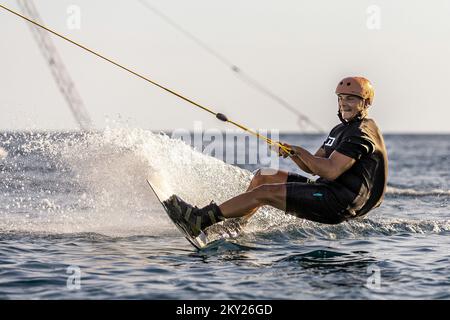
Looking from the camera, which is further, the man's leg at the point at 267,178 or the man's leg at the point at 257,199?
the man's leg at the point at 267,178

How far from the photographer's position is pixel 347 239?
35.2 ft

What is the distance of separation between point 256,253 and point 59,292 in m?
2.74

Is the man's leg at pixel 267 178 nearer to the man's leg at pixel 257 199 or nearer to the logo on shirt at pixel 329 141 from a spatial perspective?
the man's leg at pixel 257 199

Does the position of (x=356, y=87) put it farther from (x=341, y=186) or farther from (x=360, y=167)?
(x=341, y=186)

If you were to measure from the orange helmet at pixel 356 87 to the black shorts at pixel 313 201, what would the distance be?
3.70 ft

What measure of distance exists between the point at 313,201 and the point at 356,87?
4.66 ft

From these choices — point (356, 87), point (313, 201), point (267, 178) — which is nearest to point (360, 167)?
point (313, 201)

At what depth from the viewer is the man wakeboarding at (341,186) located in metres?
9.18

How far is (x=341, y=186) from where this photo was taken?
927 centimetres

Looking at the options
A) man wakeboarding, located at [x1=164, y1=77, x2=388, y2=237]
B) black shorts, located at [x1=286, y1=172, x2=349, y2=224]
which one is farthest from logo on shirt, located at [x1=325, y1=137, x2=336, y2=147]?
black shorts, located at [x1=286, y1=172, x2=349, y2=224]

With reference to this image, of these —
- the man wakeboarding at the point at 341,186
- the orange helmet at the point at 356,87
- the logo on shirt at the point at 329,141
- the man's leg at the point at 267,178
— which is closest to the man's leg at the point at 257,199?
the man wakeboarding at the point at 341,186

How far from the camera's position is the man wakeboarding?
30.1 ft
